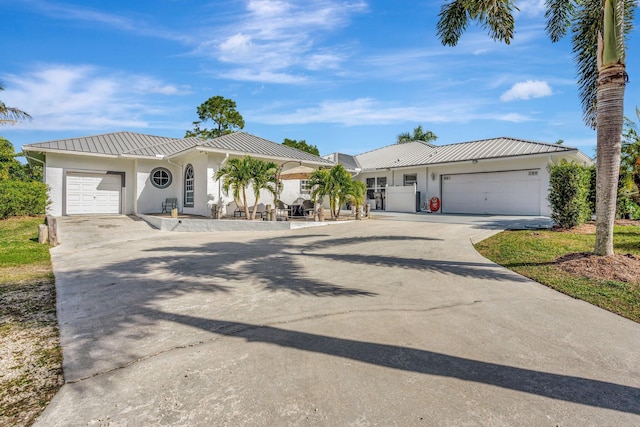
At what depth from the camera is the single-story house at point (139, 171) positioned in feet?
51.9

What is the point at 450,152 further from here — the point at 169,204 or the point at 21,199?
the point at 21,199

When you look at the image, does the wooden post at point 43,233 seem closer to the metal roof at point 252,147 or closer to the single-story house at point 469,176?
the metal roof at point 252,147

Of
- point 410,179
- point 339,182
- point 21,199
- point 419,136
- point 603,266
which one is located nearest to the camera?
point 603,266

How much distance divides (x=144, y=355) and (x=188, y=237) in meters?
8.73

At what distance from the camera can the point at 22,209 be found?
16.1 meters

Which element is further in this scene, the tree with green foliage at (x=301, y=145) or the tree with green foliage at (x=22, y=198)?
the tree with green foliage at (x=301, y=145)

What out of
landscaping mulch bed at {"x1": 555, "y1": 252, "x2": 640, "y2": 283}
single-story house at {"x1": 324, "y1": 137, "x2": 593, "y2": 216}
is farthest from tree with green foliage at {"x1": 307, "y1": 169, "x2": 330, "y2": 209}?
landscaping mulch bed at {"x1": 555, "y1": 252, "x2": 640, "y2": 283}

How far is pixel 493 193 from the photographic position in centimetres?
1842

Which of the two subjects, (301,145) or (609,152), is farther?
(301,145)

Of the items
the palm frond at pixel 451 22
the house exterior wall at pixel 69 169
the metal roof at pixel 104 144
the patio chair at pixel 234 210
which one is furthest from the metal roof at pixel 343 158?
the palm frond at pixel 451 22

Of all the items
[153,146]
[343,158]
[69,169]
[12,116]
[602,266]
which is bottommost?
[602,266]

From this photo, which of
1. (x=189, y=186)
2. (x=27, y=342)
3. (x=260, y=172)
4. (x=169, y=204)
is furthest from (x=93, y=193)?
(x=27, y=342)

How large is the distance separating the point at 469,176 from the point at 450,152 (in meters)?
2.66

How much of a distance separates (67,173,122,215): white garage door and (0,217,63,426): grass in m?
12.0
